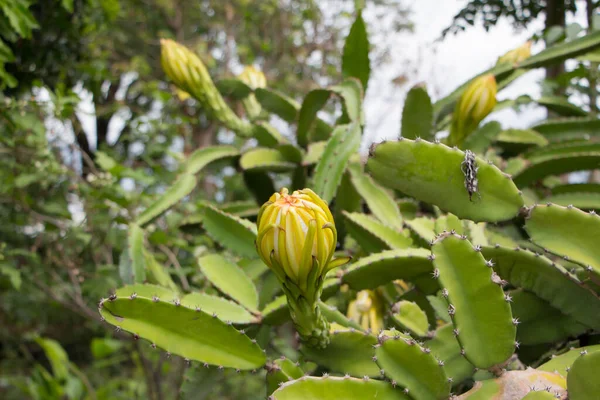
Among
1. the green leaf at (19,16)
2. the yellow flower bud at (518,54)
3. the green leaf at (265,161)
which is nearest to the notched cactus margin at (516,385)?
the green leaf at (265,161)

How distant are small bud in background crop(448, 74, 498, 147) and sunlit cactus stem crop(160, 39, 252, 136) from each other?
0.61 metres

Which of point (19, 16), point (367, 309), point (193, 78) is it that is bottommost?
point (367, 309)

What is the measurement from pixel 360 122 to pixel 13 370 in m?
5.04

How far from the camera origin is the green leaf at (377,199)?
3.24 feet

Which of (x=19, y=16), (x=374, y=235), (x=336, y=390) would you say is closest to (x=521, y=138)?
(x=374, y=235)

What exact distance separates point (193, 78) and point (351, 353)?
0.85 m

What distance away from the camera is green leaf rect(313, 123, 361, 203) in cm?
90

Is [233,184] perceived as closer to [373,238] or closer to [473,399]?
[373,238]

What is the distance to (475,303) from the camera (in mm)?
584

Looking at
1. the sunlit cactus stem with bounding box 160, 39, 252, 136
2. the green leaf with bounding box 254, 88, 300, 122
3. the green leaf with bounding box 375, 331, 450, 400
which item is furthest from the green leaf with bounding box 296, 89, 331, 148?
the green leaf with bounding box 375, 331, 450, 400

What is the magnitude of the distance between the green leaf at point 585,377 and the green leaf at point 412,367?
0.14 m

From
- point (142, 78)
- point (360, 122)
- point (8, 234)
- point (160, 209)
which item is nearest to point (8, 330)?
point (8, 234)

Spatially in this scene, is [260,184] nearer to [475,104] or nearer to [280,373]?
[475,104]

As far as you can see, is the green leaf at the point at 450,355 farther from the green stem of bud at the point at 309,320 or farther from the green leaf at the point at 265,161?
the green leaf at the point at 265,161
